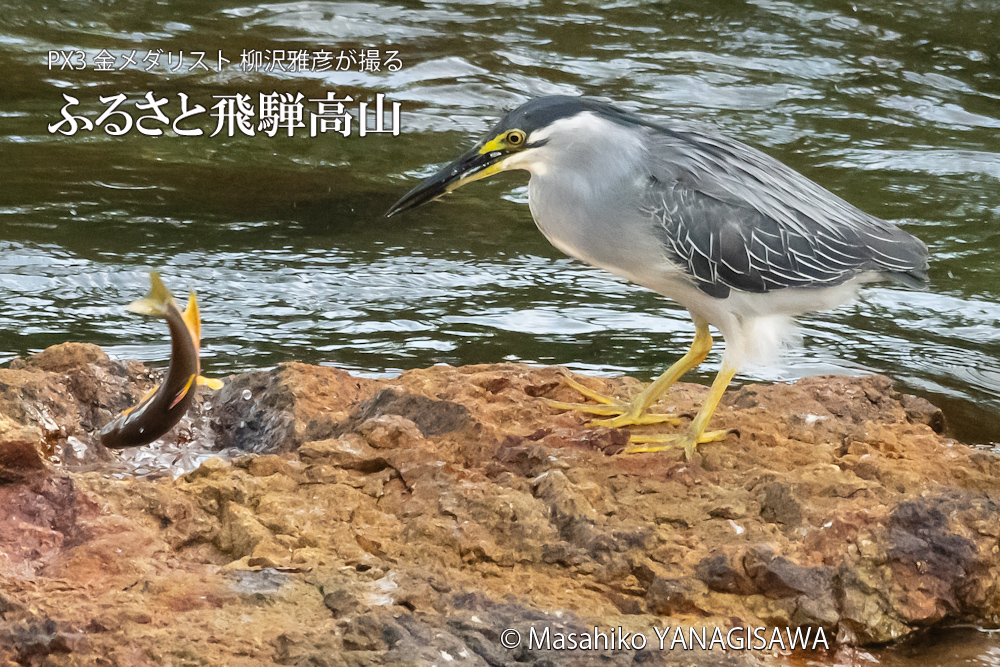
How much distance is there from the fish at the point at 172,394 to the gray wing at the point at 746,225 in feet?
5.05

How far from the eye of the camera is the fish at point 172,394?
338cm

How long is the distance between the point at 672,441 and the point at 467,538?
1052mm

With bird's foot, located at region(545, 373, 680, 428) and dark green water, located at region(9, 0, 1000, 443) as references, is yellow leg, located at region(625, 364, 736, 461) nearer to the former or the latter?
bird's foot, located at region(545, 373, 680, 428)

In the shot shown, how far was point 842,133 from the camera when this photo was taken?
921 centimetres

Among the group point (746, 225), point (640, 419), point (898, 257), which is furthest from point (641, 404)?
point (898, 257)

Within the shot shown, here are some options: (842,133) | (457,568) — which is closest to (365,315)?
(457,568)

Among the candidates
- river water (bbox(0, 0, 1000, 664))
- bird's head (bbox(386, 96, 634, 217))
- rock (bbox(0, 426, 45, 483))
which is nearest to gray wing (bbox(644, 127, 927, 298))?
bird's head (bbox(386, 96, 634, 217))

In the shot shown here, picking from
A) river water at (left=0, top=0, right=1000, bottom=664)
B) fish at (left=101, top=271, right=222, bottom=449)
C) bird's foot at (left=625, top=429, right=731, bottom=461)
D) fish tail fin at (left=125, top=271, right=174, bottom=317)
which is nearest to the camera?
fish tail fin at (left=125, top=271, right=174, bottom=317)

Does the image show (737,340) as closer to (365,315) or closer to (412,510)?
(412,510)

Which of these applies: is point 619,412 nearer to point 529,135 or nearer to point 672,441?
point 672,441

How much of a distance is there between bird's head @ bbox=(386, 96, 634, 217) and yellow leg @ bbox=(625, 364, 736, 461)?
977 mm

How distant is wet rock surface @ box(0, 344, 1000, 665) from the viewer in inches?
106

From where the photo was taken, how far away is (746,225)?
3871 millimetres

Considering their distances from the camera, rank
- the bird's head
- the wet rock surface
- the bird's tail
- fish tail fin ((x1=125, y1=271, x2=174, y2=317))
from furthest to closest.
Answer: the bird's tail
the bird's head
fish tail fin ((x1=125, y1=271, x2=174, y2=317))
the wet rock surface
